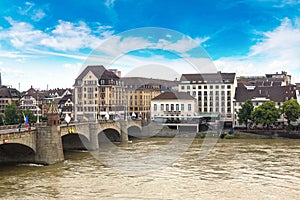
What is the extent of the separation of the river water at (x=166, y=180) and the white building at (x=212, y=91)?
126 ft

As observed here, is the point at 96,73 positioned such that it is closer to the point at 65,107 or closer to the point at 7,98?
the point at 65,107

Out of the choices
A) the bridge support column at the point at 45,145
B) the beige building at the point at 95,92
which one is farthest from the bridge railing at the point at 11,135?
the beige building at the point at 95,92

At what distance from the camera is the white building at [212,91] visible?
254 ft

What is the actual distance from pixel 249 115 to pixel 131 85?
2955cm

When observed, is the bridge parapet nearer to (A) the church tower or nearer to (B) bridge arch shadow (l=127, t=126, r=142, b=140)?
(A) the church tower

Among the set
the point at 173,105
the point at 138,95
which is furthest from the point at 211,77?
the point at 138,95

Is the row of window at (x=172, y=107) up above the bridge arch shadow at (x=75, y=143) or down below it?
above

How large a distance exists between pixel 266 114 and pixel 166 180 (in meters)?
39.5

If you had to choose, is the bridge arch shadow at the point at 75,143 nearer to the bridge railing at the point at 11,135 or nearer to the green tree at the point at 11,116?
the bridge railing at the point at 11,135

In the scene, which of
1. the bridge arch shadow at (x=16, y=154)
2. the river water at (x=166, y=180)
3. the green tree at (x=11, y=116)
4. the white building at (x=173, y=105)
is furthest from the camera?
the white building at (x=173, y=105)

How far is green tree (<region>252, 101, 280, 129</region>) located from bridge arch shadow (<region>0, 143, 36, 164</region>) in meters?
40.0

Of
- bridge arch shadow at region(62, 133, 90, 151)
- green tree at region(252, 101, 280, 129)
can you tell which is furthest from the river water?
green tree at region(252, 101, 280, 129)

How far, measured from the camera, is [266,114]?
6353 cm

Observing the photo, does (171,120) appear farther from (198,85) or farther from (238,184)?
(238,184)
